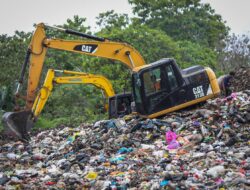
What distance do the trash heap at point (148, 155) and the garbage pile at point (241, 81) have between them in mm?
1827

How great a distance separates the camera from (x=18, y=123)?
13039mm

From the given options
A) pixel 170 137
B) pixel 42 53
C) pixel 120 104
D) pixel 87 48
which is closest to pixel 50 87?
pixel 42 53

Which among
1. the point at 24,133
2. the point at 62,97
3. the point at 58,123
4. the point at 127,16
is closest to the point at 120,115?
the point at 24,133

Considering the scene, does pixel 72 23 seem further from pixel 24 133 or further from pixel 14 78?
pixel 24 133

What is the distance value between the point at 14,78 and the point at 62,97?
2074mm

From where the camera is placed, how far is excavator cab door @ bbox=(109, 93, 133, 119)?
15.4 m

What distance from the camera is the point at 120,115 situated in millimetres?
15477

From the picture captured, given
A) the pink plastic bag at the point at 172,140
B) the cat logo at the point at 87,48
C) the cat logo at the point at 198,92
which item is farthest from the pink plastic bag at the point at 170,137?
the cat logo at the point at 87,48

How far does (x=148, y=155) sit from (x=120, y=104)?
5196 millimetres

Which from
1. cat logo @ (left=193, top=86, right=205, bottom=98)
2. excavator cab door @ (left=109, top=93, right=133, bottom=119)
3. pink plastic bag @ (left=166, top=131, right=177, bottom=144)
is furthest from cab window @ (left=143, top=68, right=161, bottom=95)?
excavator cab door @ (left=109, top=93, right=133, bottom=119)

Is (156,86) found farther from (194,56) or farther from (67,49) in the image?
(194,56)

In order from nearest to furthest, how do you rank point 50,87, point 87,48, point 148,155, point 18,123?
point 148,155
point 18,123
point 50,87
point 87,48

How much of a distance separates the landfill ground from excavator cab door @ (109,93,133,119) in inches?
52.3

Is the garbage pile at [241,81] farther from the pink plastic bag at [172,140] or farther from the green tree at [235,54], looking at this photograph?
the green tree at [235,54]
